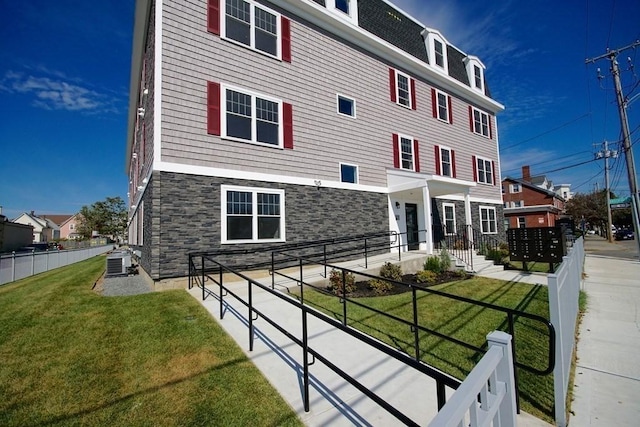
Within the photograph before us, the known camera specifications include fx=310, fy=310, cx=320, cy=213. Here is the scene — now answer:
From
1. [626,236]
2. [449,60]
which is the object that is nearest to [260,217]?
[449,60]

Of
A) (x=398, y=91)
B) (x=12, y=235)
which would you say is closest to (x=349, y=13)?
(x=398, y=91)

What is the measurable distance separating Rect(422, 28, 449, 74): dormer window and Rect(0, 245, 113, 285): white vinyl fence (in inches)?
809

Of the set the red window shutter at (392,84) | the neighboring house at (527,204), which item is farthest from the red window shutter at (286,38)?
the neighboring house at (527,204)

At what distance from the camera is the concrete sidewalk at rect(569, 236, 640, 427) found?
10.0ft

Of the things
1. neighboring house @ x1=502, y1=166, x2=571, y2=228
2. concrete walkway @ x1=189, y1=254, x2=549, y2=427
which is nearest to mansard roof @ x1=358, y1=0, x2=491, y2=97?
concrete walkway @ x1=189, y1=254, x2=549, y2=427

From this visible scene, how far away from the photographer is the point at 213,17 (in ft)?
30.9

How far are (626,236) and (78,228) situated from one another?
8202cm

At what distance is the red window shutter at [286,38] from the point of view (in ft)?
35.8

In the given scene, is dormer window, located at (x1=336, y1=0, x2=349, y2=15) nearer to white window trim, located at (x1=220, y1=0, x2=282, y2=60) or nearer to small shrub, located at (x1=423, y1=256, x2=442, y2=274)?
white window trim, located at (x1=220, y1=0, x2=282, y2=60)

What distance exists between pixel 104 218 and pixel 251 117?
52.1 m

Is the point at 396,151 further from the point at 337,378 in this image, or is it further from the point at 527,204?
the point at 527,204

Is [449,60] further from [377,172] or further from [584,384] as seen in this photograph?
[584,384]

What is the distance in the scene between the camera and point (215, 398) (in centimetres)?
317

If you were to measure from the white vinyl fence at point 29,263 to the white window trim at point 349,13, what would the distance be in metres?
15.2
